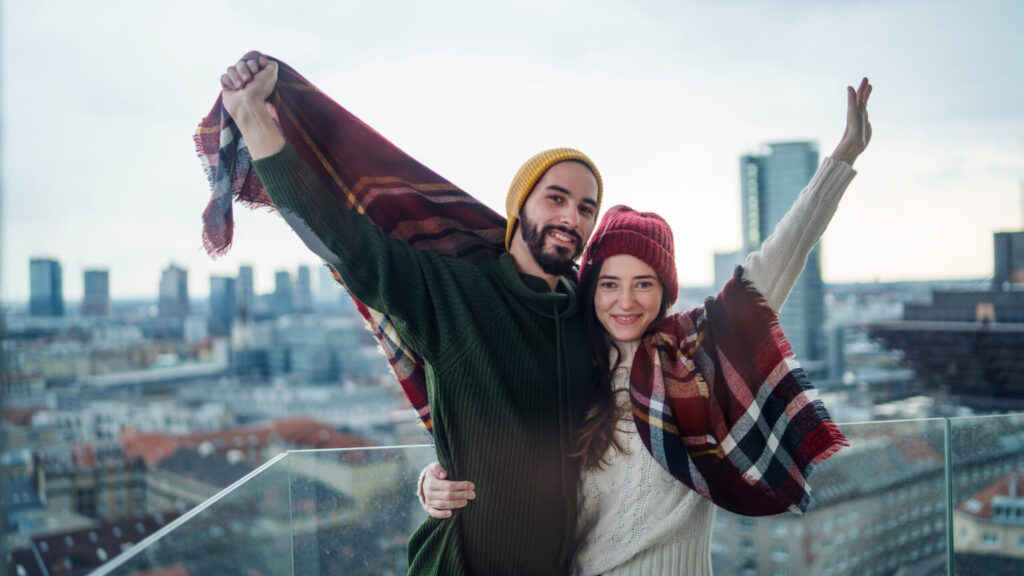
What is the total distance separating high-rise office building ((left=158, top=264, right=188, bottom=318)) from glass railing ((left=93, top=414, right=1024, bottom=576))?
37683 millimetres

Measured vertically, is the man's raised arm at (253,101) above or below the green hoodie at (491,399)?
above

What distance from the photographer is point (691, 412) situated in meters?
1.10

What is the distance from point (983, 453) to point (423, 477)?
1.61 metres

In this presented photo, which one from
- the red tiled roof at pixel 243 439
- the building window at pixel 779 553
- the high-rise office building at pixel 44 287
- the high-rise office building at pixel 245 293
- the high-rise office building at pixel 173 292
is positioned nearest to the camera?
the building window at pixel 779 553

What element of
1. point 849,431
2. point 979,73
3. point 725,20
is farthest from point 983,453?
point 979,73

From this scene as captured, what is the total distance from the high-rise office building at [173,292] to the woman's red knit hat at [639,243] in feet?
126

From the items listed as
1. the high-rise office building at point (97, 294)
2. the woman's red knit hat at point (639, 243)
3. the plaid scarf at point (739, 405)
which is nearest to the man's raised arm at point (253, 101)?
the woman's red knit hat at point (639, 243)

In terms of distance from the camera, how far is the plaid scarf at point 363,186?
3.58ft

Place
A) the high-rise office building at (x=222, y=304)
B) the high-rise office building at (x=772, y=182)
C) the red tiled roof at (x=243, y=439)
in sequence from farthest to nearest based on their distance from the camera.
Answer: the high-rise office building at (x=222, y=304) < the red tiled roof at (x=243, y=439) < the high-rise office building at (x=772, y=182)

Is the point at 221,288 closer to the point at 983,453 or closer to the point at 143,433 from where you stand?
the point at 143,433

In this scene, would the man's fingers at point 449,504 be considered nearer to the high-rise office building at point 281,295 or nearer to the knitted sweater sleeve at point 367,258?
the knitted sweater sleeve at point 367,258

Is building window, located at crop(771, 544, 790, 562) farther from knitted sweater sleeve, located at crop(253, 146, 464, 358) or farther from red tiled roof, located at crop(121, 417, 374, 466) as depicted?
red tiled roof, located at crop(121, 417, 374, 466)

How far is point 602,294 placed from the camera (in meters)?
1.15

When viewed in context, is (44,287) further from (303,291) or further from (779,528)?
(303,291)
